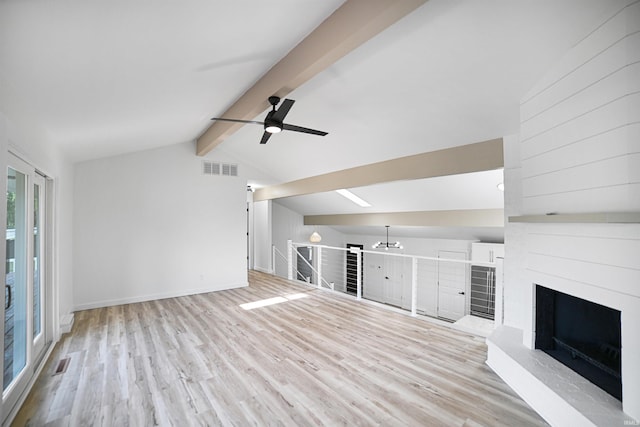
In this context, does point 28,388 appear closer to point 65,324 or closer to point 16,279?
point 16,279

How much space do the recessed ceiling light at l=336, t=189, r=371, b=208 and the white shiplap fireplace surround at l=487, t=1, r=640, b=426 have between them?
14.2 feet

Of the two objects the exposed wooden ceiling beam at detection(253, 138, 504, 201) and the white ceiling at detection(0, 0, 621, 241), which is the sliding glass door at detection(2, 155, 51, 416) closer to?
the white ceiling at detection(0, 0, 621, 241)

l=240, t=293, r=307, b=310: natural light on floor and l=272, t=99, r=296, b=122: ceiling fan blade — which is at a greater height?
l=272, t=99, r=296, b=122: ceiling fan blade

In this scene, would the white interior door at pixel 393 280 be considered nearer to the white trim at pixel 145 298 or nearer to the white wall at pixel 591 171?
the white trim at pixel 145 298

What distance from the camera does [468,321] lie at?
6.76m

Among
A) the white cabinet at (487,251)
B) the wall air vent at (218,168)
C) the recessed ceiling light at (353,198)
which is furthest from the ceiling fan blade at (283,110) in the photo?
the white cabinet at (487,251)

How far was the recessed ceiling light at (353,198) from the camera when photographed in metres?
7.05

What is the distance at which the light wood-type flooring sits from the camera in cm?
224

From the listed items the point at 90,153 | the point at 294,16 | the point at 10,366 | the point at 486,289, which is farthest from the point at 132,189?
the point at 486,289

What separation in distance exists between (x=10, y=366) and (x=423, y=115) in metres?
4.55

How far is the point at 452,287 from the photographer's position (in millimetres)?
7895

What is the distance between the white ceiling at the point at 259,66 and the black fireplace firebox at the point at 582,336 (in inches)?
71.3

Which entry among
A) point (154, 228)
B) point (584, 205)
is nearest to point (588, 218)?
point (584, 205)

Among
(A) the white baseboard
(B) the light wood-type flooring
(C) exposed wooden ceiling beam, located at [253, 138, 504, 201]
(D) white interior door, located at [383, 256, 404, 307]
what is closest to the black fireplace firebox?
(B) the light wood-type flooring
